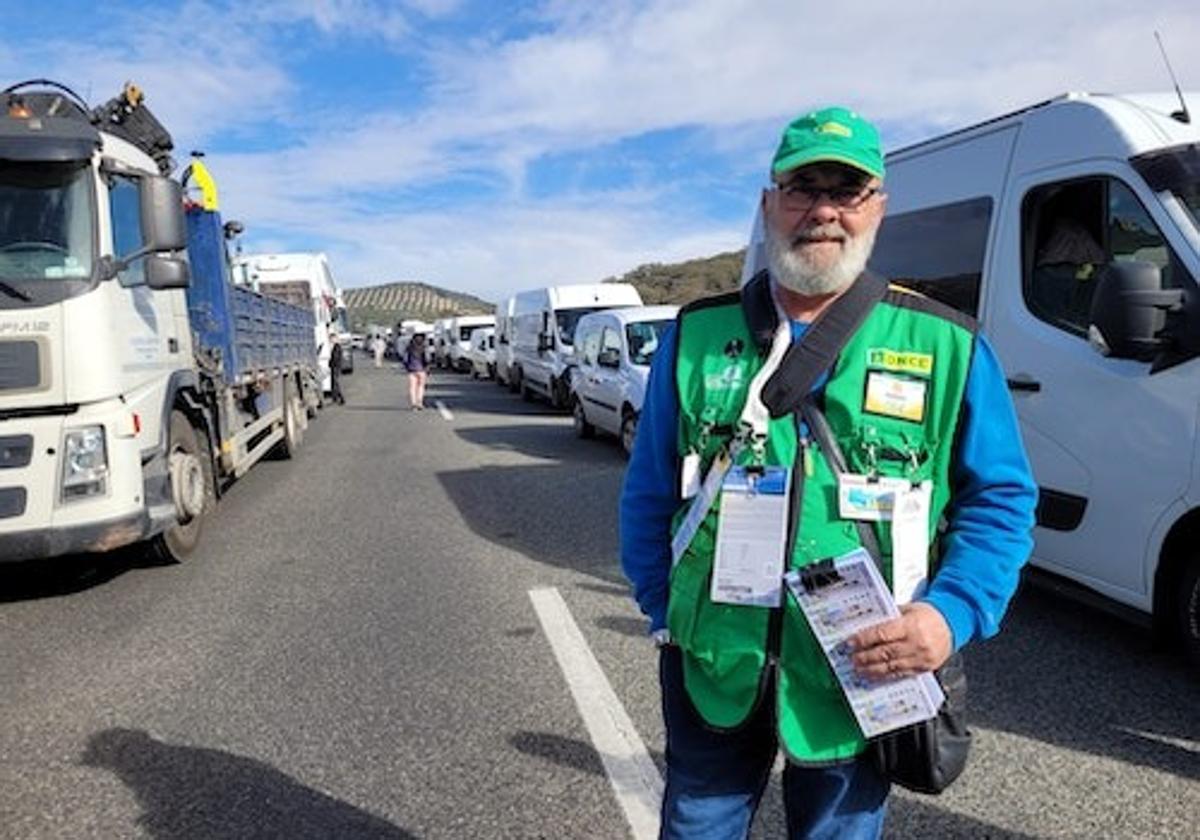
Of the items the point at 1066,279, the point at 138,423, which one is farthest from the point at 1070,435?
the point at 138,423

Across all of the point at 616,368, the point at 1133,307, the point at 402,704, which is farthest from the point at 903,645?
the point at 616,368

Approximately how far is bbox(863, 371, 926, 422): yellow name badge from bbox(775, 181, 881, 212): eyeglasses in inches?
12.9

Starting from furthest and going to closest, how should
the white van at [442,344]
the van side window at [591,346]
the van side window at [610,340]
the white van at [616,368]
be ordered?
1. the white van at [442,344]
2. the van side window at [591,346]
3. the van side window at [610,340]
4. the white van at [616,368]

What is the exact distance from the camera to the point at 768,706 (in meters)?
1.80

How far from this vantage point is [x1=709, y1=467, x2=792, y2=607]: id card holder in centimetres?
174

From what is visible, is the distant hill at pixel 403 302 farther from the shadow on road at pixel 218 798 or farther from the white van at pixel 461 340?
the shadow on road at pixel 218 798

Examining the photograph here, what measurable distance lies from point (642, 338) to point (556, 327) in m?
6.89

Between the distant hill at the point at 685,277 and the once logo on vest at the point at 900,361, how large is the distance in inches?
1934

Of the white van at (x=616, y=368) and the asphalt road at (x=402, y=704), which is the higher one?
the white van at (x=616, y=368)

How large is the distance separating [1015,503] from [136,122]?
7837 mm

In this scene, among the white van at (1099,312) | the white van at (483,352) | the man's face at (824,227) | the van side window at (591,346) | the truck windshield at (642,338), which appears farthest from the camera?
the white van at (483,352)

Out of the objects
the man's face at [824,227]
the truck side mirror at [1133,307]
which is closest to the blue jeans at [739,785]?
the man's face at [824,227]

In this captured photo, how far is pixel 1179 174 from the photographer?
3.92 metres

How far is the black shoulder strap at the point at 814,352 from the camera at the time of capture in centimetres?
173
